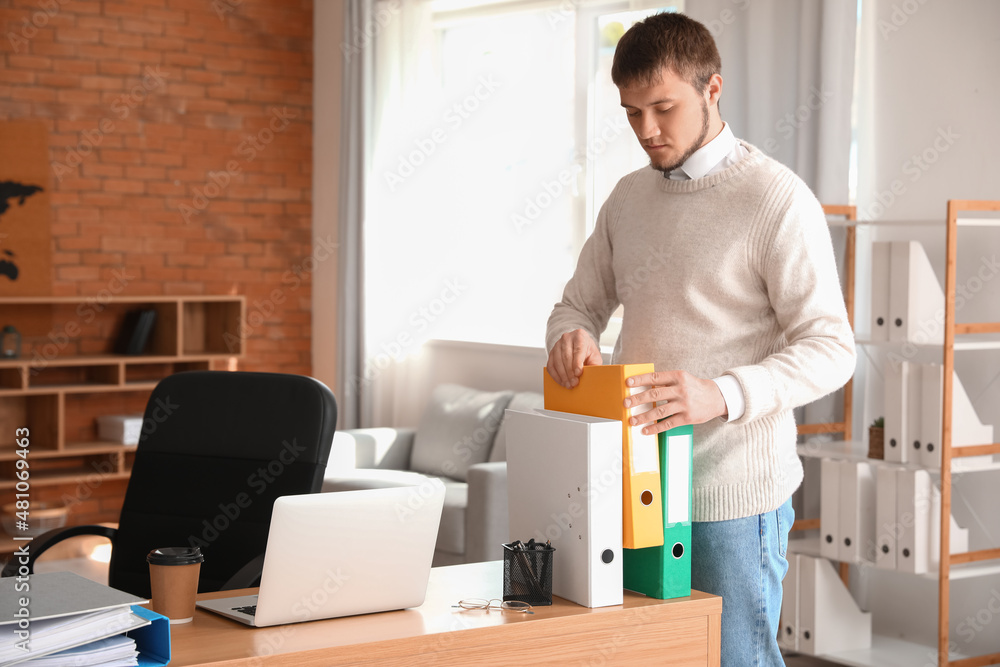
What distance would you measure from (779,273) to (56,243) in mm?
4571

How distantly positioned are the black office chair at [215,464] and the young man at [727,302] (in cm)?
74

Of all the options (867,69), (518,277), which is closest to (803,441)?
(867,69)

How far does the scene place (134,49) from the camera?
18.9ft

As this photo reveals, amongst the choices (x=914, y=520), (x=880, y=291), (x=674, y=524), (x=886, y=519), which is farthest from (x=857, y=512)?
(x=674, y=524)

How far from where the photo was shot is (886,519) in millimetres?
3404

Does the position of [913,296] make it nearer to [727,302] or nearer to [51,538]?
[727,302]

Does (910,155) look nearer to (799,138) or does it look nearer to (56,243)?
(799,138)

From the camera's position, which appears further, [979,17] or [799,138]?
[799,138]

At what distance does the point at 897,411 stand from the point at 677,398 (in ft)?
6.26

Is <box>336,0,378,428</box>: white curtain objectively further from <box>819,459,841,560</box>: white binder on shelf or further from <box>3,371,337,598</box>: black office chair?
<box>3,371,337,598</box>: black office chair

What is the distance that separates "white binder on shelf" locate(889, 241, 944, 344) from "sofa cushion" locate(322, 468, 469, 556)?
1660mm

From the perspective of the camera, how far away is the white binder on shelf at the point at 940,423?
3258 millimetres

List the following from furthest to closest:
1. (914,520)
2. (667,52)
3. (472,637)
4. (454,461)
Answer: (454,461) → (914,520) → (667,52) → (472,637)

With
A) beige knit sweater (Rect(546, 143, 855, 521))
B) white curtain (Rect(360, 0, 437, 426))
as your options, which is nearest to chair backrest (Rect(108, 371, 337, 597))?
beige knit sweater (Rect(546, 143, 855, 521))
